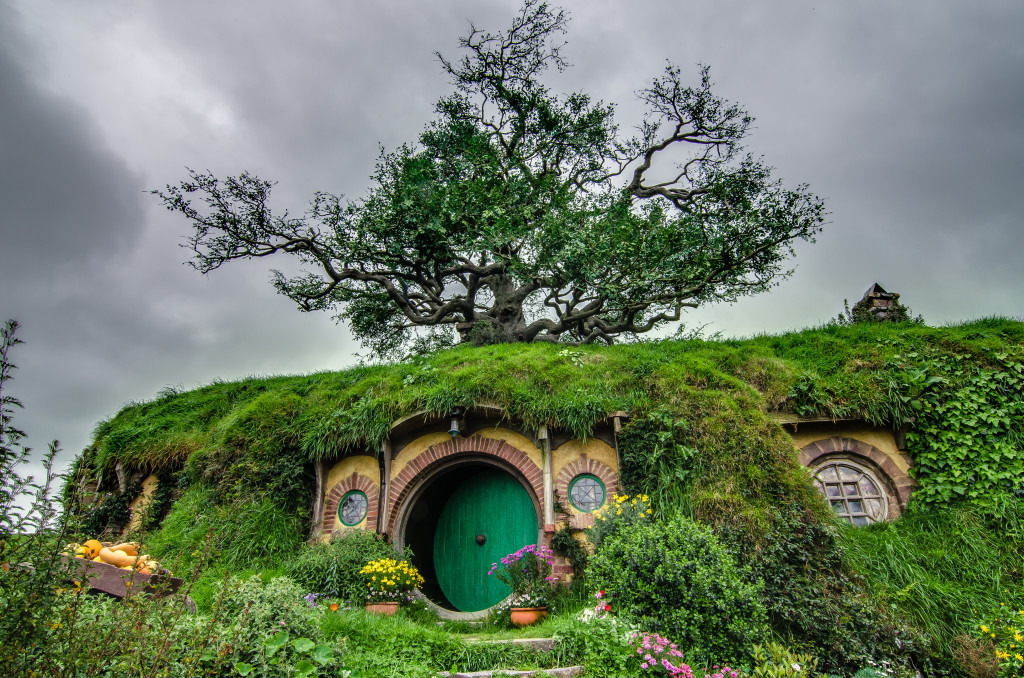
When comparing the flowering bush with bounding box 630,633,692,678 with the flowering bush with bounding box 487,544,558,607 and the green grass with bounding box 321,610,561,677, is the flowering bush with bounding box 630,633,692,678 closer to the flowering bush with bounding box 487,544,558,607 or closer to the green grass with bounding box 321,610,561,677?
the green grass with bounding box 321,610,561,677

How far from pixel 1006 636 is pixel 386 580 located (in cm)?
693

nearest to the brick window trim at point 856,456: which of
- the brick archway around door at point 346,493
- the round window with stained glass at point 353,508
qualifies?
the brick archway around door at point 346,493

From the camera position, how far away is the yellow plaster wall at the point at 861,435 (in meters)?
8.61

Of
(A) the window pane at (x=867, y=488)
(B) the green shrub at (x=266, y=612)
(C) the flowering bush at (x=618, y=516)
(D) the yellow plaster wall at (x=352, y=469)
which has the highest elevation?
(D) the yellow plaster wall at (x=352, y=469)

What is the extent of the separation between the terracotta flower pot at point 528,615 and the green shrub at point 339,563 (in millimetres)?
2030

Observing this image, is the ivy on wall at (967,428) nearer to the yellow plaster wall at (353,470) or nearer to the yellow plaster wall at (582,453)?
the yellow plaster wall at (582,453)

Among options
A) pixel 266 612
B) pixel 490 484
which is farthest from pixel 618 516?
pixel 266 612

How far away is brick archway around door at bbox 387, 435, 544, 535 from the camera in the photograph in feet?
29.9

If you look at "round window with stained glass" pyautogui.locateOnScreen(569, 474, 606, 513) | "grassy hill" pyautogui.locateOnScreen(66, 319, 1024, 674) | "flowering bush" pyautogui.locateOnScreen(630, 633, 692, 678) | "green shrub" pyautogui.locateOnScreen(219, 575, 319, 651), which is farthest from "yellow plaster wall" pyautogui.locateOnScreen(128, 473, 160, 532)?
"flowering bush" pyautogui.locateOnScreen(630, 633, 692, 678)

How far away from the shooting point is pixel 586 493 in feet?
28.2

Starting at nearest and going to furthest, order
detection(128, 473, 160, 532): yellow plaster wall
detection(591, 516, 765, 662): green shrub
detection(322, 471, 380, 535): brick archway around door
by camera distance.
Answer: detection(591, 516, 765, 662): green shrub → detection(322, 471, 380, 535): brick archway around door → detection(128, 473, 160, 532): yellow plaster wall

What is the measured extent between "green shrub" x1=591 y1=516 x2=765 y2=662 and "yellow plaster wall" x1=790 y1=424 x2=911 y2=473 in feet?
10.9

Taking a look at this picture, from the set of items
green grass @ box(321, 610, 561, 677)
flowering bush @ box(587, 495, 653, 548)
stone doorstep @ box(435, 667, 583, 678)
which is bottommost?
stone doorstep @ box(435, 667, 583, 678)

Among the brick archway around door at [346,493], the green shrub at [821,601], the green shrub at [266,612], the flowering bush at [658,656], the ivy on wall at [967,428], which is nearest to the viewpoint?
the green shrub at [266,612]
